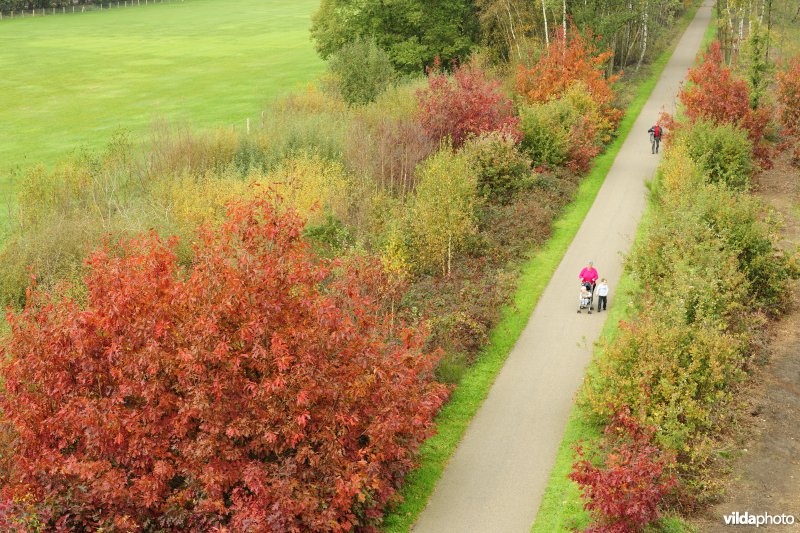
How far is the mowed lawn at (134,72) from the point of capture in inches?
1965

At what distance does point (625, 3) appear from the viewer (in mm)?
56031

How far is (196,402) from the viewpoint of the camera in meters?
13.4

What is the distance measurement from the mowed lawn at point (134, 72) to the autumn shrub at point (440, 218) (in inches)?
489

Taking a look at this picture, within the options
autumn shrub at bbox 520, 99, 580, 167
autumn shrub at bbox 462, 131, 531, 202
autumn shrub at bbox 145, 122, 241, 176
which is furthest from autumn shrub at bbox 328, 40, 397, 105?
autumn shrub at bbox 462, 131, 531, 202

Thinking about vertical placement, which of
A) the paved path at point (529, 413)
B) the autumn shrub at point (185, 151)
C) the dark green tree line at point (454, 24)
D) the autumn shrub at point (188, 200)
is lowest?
the paved path at point (529, 413)

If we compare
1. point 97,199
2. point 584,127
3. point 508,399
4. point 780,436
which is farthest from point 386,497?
point 584,127

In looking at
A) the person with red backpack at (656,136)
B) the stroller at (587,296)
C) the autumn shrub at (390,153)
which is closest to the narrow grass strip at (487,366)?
the stroller at (587,296)

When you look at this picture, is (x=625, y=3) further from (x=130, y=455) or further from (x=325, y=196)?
(x=130, y=455)

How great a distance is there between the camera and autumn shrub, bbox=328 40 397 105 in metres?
45.7

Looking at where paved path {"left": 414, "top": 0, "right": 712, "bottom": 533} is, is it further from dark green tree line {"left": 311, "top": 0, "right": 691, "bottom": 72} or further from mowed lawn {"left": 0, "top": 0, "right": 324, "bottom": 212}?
dark green tree line {"left": 311, "top": 0, "right": 691, "bottom": 72}

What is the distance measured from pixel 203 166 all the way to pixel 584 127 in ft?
58.3

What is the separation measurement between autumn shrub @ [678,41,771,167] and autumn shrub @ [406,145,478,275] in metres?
13.3

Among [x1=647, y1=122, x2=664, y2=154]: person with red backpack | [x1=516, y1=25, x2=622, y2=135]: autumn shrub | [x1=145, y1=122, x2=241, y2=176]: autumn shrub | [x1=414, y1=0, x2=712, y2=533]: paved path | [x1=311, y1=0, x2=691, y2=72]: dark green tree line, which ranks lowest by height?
[x1=414, y1=0, x2=712, y2=533]: paved path

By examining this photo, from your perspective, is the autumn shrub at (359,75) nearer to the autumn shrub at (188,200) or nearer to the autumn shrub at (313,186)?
the autumn shrub at (313,186)
